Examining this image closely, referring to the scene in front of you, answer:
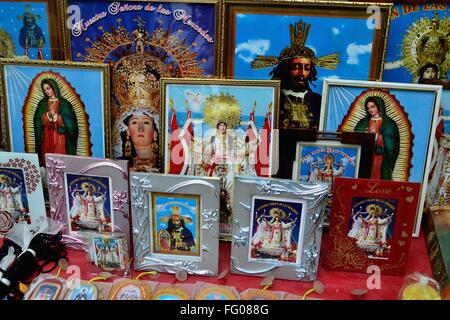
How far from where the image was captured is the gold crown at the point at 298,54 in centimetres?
114

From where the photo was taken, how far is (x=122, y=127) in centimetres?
128

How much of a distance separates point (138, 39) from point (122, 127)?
26cm

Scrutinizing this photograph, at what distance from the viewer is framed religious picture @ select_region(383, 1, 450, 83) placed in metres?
1.16

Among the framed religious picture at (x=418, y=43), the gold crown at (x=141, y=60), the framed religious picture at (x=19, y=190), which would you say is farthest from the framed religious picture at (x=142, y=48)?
the framed religious picture at (x=418, y=43)

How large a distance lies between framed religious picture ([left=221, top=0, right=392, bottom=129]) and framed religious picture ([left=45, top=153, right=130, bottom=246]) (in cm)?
43

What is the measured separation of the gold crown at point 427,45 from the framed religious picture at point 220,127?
400mm

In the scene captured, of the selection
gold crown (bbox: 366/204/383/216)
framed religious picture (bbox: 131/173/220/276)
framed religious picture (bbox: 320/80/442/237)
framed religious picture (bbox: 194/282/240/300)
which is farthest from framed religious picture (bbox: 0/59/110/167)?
gold crown (bbox: 366/204/383/216)

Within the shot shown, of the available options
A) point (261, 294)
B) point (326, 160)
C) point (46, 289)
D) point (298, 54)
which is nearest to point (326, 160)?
point (326, 160)

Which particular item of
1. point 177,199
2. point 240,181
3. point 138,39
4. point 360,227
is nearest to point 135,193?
point 177,199

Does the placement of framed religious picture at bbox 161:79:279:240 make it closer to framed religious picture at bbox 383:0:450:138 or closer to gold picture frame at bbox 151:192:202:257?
gold picture frame at bbox 151:192:202:257

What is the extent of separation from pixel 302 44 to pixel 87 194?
721mm

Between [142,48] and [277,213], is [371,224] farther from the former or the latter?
[142,48]
